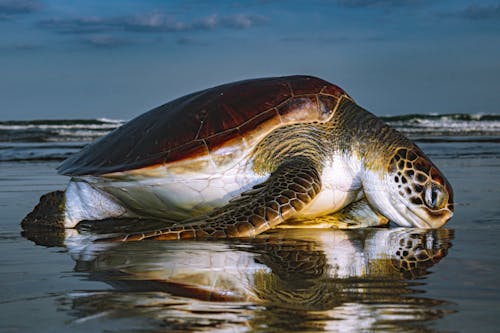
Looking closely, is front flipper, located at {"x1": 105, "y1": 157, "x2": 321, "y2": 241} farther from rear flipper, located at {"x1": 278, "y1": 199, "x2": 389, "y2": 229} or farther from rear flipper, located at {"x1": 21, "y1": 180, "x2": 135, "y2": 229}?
rear flipper, located at {"x1": 21, "y1": 180, "x2": 135, "y2": 229}

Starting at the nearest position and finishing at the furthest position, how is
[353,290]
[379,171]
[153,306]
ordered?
1. [153,306]
2. [353,290]
3. [379,171]

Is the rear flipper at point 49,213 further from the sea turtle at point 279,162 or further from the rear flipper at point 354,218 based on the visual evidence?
the rear flipper at point 354,218

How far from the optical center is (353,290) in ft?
9.41

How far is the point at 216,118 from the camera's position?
5.39m

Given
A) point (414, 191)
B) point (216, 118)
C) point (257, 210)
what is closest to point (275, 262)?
point (257, 210)

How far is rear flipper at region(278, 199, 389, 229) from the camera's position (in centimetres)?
543

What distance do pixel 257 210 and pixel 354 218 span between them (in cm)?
119

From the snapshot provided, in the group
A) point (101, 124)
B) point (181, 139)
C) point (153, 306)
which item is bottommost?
point (153, 306)

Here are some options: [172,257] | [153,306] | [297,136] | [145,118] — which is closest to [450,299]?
[153,306]

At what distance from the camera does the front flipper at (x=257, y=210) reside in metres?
4.43

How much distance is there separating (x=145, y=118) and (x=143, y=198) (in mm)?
970

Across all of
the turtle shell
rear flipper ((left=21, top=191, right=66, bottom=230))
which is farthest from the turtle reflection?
rear flipper ((left=21, top=191, right=66, bottom=230))

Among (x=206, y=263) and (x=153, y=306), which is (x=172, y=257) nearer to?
(x=206, y=263)

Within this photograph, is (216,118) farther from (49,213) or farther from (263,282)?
(263,282)
